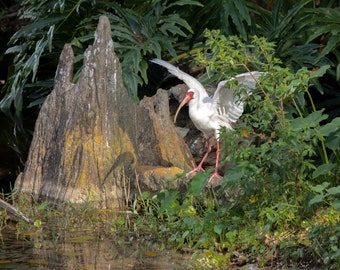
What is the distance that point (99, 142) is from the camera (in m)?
7.14

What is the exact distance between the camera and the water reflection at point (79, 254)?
5.45 meters

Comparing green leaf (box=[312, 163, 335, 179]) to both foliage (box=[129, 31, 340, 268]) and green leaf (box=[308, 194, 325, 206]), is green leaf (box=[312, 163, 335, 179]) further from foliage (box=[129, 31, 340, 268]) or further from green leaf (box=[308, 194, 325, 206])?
green leaf (box=[308, 194, 325, 206])

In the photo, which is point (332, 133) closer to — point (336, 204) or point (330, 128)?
point (330, 128)

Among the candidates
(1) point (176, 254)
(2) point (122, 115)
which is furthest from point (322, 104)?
(1) point (176, 254)

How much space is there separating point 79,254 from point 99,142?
61.6 inches

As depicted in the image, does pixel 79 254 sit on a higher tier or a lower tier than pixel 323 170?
lower

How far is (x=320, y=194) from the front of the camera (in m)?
5.51

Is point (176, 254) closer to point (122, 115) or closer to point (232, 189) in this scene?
point (232, 189)

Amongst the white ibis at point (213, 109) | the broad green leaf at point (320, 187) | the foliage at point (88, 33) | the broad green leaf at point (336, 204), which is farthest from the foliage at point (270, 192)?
the foliage at point (88, 33)

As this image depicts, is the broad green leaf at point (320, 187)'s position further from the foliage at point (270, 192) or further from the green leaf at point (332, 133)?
the green leaf at point (332, 133)

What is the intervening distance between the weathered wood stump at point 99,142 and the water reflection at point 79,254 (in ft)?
2.43

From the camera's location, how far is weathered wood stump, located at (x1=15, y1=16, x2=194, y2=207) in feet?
23.0

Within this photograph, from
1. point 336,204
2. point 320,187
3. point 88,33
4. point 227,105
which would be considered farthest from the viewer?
point 88,33

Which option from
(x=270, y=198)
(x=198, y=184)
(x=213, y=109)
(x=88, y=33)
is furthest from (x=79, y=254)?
(x=88, y=33)
